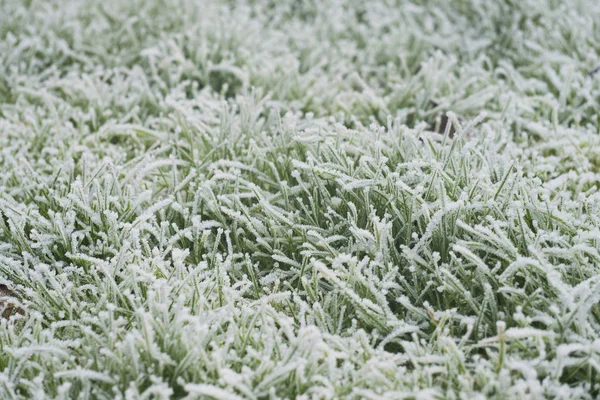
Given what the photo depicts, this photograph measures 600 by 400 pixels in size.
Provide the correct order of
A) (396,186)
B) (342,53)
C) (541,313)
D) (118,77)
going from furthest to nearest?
(342,53) → (118,77) → (396,186) → (541,313)

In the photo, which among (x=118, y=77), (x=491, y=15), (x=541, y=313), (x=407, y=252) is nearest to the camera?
(x=541, y=313)

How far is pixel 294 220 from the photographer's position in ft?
7.41

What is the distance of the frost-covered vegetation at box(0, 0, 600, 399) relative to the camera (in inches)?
67.5

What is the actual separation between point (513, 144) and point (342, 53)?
1.21 meters

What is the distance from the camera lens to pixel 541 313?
1800mm

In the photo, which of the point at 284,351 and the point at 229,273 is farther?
the point at 229,273

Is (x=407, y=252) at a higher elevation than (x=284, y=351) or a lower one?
higher

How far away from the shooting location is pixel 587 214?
2.10 m

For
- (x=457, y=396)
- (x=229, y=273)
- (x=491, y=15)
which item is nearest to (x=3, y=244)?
(x=229, y=273)

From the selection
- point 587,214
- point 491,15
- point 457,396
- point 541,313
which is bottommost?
point 457,396

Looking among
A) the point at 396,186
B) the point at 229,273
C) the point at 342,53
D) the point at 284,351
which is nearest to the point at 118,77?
the point at 342,53

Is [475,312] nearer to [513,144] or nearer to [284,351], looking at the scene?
[284,351]

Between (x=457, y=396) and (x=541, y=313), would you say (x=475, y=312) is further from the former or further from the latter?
(x=457, y=396)

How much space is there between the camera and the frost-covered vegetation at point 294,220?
A: 171 centimetres
